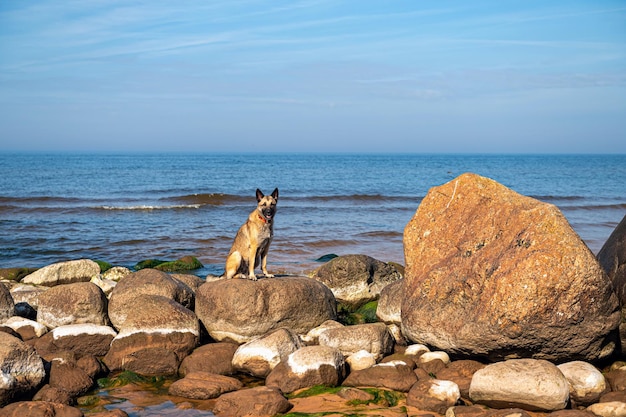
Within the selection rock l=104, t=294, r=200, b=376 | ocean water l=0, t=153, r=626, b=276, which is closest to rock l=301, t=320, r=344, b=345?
rock l=104, t=294, r=200, b=376

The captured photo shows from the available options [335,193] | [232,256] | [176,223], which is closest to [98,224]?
[176,223]

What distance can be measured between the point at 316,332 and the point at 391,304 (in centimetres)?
162

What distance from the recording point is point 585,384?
22.8 feet

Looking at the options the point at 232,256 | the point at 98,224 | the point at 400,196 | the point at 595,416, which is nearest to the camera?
the point at 595,416

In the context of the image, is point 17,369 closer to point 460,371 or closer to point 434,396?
point 434,396

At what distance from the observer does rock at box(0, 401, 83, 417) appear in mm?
6352

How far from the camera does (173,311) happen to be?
8.90 metres

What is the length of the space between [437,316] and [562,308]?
1.59 m

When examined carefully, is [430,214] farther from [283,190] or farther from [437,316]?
[283,190]

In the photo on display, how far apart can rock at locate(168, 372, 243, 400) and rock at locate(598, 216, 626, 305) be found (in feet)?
17.1

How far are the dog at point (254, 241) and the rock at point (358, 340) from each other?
Answer: 212cm

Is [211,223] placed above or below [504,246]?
below

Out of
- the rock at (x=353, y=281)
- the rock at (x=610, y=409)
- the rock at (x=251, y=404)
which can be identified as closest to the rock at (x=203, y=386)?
the rock at (x=251, y=404)

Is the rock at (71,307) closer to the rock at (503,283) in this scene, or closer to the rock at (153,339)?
the rock at (153,339)
